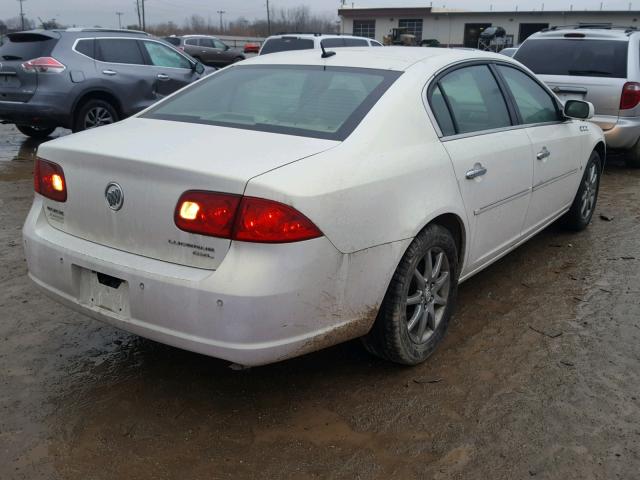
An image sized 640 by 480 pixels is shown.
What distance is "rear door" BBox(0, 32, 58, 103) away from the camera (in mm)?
8133

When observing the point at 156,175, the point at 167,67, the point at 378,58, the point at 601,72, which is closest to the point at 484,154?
the point at 378,58

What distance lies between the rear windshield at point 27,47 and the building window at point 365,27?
1844 inches

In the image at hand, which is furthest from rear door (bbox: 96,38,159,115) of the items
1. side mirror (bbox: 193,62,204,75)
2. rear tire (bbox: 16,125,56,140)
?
rear tire (bbox: 16,125,56,140)

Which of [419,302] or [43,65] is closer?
[419,302]

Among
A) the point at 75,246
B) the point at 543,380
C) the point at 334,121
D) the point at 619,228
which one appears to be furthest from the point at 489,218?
the point at 619,228

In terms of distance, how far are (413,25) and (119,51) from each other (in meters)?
45.7

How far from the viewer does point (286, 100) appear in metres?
3.18

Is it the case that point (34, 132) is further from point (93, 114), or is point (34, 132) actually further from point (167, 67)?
point (167, 67)

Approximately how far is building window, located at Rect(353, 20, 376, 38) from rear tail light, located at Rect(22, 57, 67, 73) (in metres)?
47.2

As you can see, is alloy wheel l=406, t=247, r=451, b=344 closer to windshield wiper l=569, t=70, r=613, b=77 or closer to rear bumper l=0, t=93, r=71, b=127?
windshield wiper l=569, t=70, r=613, b=77

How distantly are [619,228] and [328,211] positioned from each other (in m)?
4.19

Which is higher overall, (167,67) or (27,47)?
(27,47)

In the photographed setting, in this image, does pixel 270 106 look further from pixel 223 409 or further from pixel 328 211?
pixel 223 409

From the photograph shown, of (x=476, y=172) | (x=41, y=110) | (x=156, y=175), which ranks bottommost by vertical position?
(x=41, y=110)
